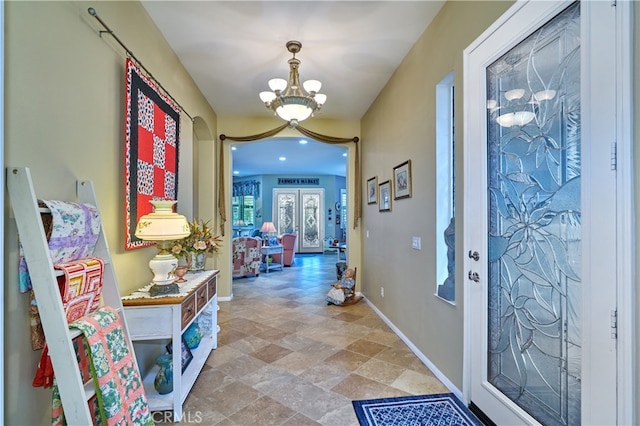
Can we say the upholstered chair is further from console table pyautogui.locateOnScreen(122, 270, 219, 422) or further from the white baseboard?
console table pyautogui.locateOnScreen(122, 270, 219, 422)

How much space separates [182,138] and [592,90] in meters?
3.34

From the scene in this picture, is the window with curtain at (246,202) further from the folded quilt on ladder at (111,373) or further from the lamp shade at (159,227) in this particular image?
the folded quilt on ladder at (111,373)

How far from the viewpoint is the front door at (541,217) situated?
123 centimetres

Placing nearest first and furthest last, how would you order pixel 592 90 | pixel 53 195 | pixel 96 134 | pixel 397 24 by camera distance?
pixel 592 90 < pixel 53 195 < pixel 96 134 < pixel 397 24

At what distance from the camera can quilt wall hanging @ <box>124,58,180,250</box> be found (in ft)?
6.79

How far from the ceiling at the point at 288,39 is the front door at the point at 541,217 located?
0.96 m

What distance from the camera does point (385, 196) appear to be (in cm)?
391

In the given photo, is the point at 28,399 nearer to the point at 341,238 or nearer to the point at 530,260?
the point at 530,260

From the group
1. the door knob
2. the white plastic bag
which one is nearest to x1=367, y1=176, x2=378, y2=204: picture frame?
the white plastic bag

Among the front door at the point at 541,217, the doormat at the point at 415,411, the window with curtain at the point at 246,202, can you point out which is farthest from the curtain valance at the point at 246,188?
the front door at the point at 541,217

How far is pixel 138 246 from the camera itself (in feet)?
7.36

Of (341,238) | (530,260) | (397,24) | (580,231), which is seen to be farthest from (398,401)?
(341,238)

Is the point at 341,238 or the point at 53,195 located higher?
the point at 53,195

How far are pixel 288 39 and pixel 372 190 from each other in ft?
7.76
